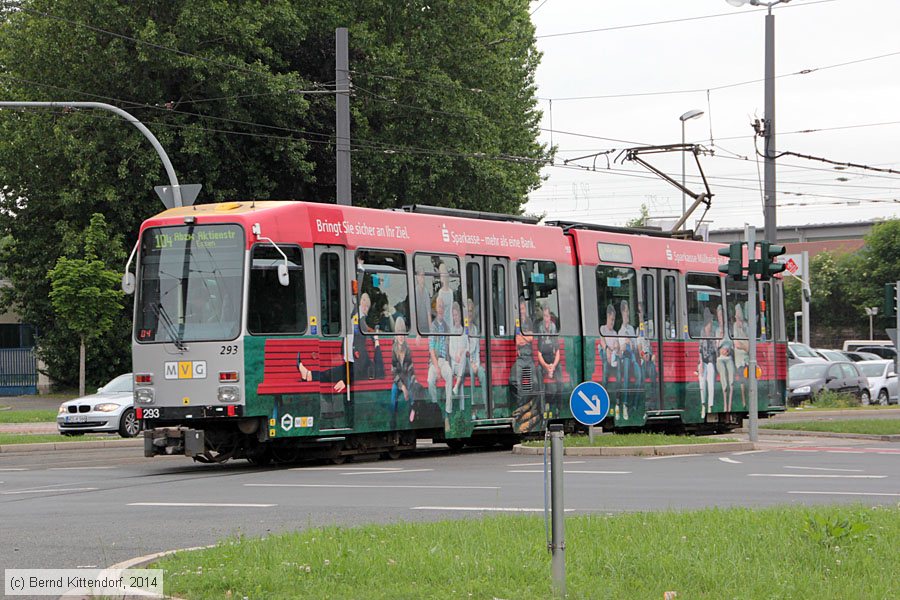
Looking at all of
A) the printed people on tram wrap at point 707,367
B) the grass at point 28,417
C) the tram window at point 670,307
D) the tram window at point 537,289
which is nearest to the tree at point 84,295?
the grass at point 28,417

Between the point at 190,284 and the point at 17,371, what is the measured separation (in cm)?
3272

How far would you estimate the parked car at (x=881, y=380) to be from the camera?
46188 mm

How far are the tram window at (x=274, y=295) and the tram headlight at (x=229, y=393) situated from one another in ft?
2.68

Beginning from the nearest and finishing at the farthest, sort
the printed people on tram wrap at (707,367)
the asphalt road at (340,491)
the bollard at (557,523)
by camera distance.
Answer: the bollard at (557,523)
the asphalt road at (340,491)
the printed people on tram wrap at (707,367)

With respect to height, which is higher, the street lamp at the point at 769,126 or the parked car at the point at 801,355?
the street lamp at the point at 769,126

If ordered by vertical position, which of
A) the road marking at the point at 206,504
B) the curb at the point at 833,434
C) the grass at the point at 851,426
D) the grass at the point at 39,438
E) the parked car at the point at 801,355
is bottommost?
the curb at the point at 833,434

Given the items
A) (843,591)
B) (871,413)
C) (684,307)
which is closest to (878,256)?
(871,413)

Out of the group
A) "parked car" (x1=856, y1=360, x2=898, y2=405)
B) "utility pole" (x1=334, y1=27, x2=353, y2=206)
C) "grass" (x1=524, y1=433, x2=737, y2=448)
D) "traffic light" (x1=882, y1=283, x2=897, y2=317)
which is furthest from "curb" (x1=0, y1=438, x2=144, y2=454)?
"parked car" (x1=856, y1=360, x2=898, y2=405)

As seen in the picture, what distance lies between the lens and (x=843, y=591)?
7738 mm

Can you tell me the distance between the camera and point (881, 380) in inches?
1828

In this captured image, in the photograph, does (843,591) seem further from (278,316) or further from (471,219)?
(471,219)

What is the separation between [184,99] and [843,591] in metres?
34.4

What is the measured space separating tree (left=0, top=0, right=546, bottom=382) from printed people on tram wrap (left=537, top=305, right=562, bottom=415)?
16405 millimetres

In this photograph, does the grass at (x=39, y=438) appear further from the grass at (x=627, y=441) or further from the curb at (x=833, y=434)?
the curb at (x=833, y=434)
